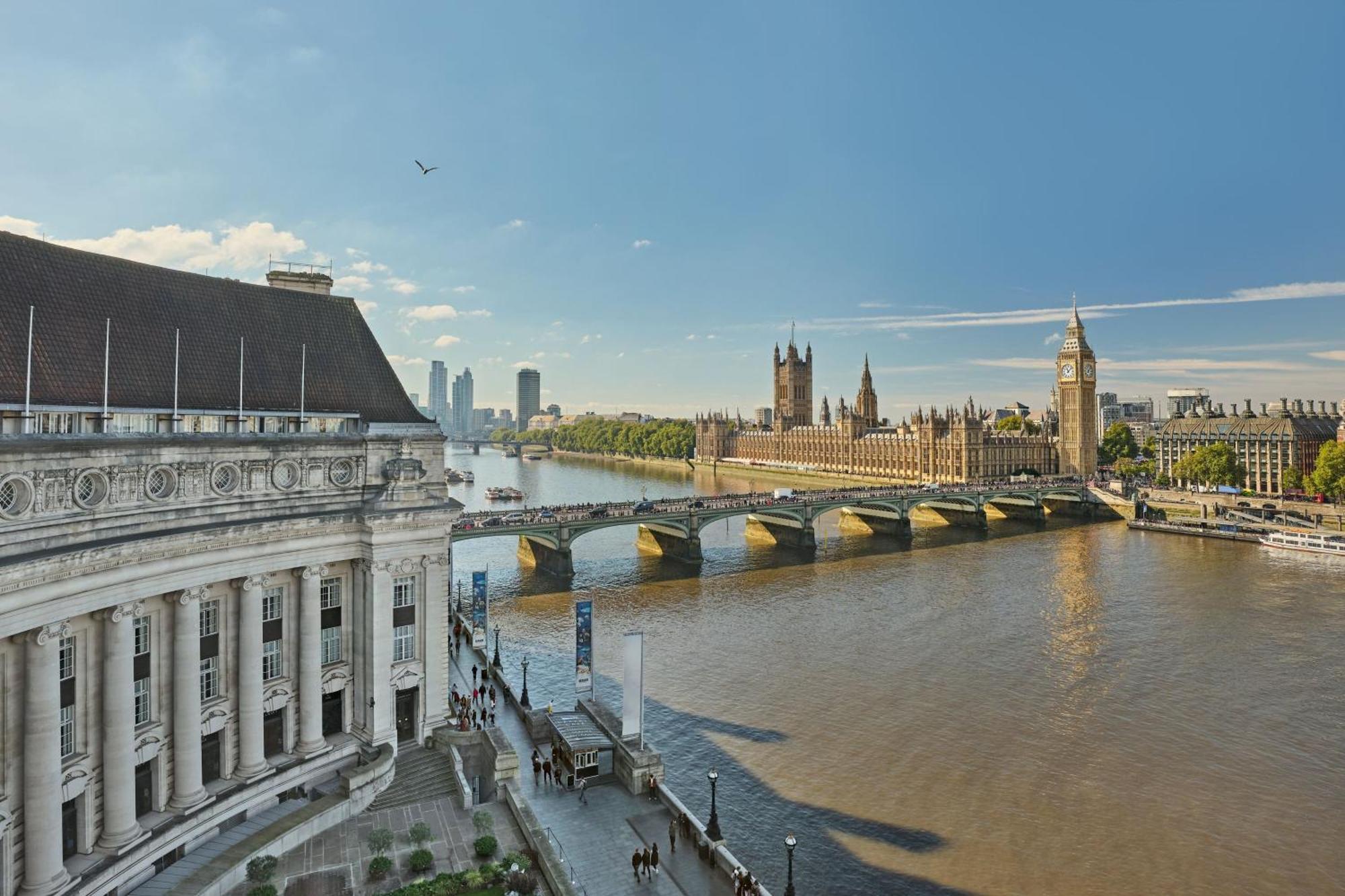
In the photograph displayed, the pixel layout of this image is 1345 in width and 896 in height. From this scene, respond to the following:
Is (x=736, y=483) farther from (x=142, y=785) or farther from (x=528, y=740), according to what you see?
(x=142, y=785)

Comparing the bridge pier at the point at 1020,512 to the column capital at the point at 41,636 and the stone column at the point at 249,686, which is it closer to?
the stone column at the point at 249,686

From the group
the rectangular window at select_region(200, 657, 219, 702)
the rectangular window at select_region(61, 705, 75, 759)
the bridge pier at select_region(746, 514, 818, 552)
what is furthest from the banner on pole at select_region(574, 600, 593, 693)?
the bridge pier at select_region(746, 514, 818, 552)

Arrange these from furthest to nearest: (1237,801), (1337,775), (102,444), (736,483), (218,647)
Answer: (736,483) → (1337,775) → (1237,801) → (218,647) → (102,444)

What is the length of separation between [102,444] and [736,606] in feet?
161

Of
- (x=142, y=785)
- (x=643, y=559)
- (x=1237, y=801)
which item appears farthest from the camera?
(x=643, y=559)

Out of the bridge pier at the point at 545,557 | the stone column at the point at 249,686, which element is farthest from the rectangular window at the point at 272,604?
the bridge pier at the point at 545,557

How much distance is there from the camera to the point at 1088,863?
29.2 m

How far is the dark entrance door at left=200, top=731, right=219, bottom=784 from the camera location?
28000mm

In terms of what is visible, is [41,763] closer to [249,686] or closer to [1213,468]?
[249,686]

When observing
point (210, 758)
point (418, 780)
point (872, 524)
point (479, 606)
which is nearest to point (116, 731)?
point (210, 758)

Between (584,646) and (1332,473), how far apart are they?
124 metres

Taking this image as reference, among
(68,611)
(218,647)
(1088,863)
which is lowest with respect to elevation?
(1088,863)

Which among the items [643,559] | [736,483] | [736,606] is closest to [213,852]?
[736,606]

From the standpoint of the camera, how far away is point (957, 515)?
120938mm
